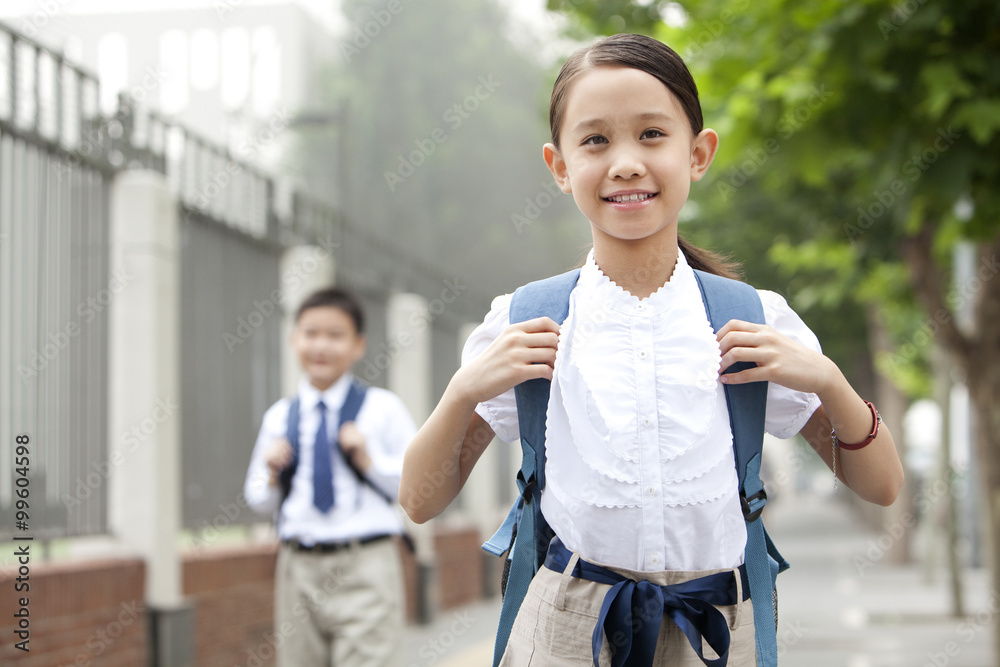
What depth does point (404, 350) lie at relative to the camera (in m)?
12.4

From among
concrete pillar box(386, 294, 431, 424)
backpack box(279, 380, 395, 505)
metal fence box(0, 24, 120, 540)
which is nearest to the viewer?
backpack box(279, 380, 395, 505)

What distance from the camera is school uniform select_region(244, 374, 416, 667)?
196 inches

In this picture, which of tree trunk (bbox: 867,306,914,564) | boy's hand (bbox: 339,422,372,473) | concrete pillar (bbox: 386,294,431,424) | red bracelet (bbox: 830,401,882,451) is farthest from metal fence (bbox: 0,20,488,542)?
tree trunk (bbox: 867,306,914,564)

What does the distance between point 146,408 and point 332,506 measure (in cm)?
268

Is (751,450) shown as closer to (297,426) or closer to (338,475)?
(338,475)

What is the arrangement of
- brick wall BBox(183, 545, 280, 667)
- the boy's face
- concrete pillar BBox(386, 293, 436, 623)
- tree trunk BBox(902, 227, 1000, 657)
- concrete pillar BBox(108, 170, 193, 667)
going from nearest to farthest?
the boy's face < concrete pillar BBox(108, 170, 193, 667) < brick wall BBox(183, 545, 280, 667) < tree trunk BBox(902, 227, 1000, 657) < concrete pillar BBox(386, 293, 436, 623)

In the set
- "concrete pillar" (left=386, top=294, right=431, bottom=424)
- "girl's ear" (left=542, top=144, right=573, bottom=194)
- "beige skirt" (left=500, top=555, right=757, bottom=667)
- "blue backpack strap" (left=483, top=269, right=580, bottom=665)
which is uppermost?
"concrete pillar" (left=386, top=294, right=431, bottom=424)

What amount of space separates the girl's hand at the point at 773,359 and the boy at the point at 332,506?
313cm

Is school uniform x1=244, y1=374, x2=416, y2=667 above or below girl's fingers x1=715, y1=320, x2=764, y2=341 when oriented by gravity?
below

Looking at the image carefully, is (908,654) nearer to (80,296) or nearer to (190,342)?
(190,342)

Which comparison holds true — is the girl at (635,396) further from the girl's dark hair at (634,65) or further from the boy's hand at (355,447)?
the boy's hand at (355,447)

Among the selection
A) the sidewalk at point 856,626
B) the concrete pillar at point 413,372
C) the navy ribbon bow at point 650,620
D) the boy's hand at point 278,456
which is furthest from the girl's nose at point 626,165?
the concrete pillar at point 413,372

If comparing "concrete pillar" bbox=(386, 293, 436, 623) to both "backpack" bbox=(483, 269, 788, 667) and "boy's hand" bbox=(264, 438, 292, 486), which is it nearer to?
"boy's hand" bbox=(264, 438, 292, 486)

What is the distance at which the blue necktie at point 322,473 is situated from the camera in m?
5.05
